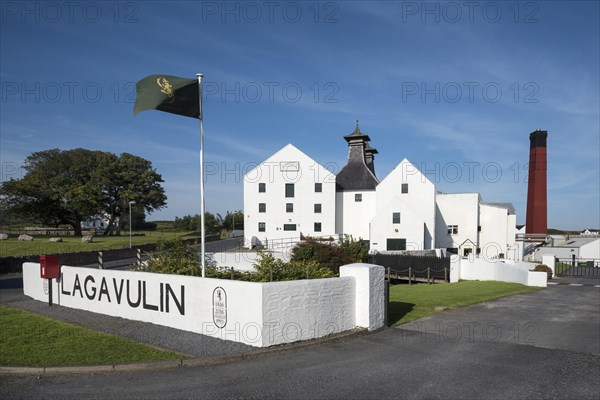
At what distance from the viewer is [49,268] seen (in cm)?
1270

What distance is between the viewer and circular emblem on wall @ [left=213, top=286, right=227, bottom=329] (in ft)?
28.8

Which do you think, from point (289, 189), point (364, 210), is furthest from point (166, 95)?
point (364, 210)

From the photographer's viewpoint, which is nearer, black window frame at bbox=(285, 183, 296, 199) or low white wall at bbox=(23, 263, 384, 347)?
low white wall at bbox=(23, 263, 384, 347)

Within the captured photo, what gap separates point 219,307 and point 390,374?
3.88 metres

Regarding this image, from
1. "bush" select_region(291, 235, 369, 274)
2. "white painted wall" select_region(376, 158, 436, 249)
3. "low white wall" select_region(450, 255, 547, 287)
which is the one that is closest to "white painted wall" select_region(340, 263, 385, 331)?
"bush" select_region(291, 235, 369, 274)

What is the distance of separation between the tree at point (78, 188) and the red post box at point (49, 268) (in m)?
51.1

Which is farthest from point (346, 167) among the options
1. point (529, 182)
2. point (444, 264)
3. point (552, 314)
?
point (552, 314)

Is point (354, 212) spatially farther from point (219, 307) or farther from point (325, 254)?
point (219, 307)

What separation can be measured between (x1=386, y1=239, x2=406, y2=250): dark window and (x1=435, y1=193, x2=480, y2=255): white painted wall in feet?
29.5

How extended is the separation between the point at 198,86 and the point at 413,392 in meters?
8.18

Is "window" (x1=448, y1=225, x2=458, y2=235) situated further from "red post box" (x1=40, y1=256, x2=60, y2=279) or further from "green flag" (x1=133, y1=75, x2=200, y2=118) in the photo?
"green flag" (x1=133, y1=75, x2=200, y2=118)

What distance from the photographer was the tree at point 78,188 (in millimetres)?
58625

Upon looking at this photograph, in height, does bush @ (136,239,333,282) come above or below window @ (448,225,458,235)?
above

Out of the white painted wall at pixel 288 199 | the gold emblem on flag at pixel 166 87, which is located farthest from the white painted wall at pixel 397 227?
the gold emblem on flag at pixel 166 87
